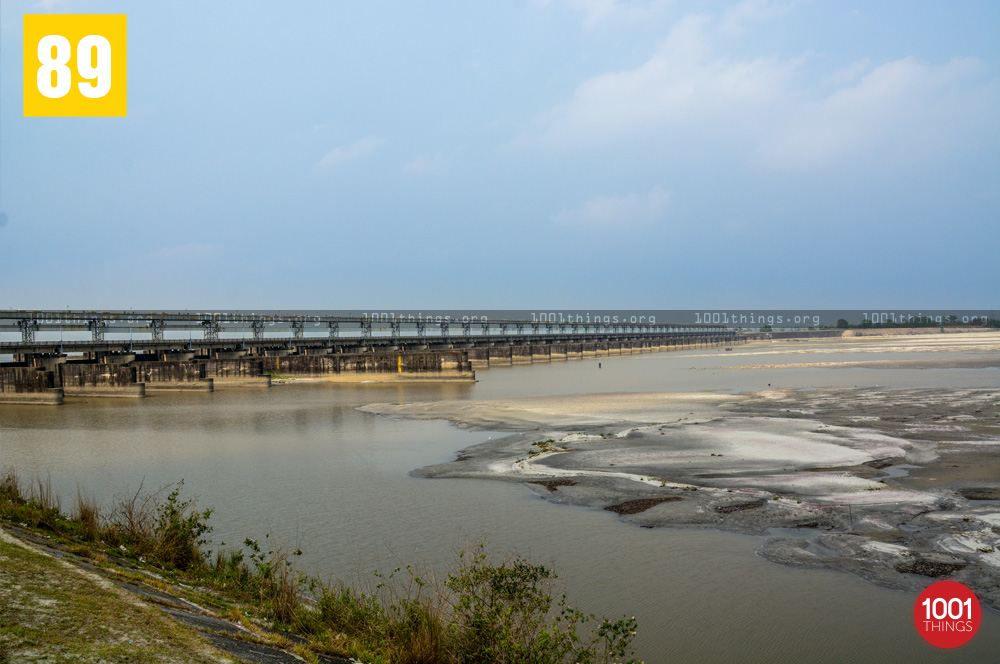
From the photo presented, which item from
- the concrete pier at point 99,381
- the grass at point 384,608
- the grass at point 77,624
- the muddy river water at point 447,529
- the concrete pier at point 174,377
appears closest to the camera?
the grass at point 77,624

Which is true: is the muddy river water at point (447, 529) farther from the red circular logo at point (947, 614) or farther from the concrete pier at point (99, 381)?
the concrete pier at point (99, 381)

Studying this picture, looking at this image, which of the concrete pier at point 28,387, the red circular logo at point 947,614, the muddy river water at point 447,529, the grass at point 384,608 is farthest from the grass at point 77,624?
the concrete pier at point 28,387

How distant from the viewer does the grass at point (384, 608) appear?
30.2 feet

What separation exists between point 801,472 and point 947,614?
32.7 feet

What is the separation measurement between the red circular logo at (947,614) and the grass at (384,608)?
4857 millimetres

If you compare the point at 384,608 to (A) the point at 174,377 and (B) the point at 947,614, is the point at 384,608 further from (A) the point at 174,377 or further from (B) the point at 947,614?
(A) the point at 174,377

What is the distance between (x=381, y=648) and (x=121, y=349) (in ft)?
281

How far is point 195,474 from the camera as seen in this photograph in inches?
1019

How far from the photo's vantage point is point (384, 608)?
11219 mm

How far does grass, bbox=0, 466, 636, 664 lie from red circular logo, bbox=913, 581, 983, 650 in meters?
4.86

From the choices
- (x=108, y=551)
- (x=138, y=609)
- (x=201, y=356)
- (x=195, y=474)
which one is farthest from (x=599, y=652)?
(x=201, y=356)

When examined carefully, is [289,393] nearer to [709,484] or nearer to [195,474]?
[195,474]

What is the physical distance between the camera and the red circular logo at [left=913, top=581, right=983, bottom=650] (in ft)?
36.7

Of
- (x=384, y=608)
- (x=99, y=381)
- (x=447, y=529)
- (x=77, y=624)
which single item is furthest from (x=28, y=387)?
(x=77, y=624)
